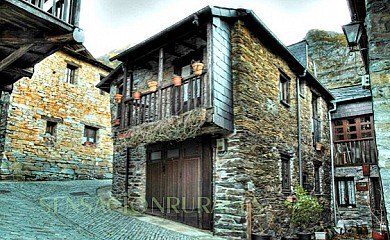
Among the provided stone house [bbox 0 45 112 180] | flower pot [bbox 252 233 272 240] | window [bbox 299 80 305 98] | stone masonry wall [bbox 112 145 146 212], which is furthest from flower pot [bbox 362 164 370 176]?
stone house [bbox 0 45 112 180]

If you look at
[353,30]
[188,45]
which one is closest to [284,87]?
[188,45]

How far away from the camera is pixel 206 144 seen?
9.18 m

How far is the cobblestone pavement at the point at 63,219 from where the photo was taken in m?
6.80

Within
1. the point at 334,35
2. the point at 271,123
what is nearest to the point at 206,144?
the point at 271,123

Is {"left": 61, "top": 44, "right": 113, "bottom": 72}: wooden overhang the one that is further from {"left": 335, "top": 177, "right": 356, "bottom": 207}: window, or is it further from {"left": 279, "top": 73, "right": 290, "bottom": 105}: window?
{"left": 335, "top": 177, "right": 356, "bottom": 207}: window

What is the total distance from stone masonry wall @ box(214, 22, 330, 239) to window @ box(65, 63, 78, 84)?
10627 millimetres

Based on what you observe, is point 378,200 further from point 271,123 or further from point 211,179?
point 211,179

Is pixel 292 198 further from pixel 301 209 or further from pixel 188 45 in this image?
pixel 188 45

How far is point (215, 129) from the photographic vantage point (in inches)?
328

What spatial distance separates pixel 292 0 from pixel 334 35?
6.20 metres

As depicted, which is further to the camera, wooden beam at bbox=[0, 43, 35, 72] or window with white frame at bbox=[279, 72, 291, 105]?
window with white frame at bbox=[279, 72, 291, 105]

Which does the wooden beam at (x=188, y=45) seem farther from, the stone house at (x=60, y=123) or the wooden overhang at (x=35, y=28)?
the stone house at (x=60, y=123)

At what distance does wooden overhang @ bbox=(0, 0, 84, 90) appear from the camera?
473cm

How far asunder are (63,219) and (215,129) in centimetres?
425
